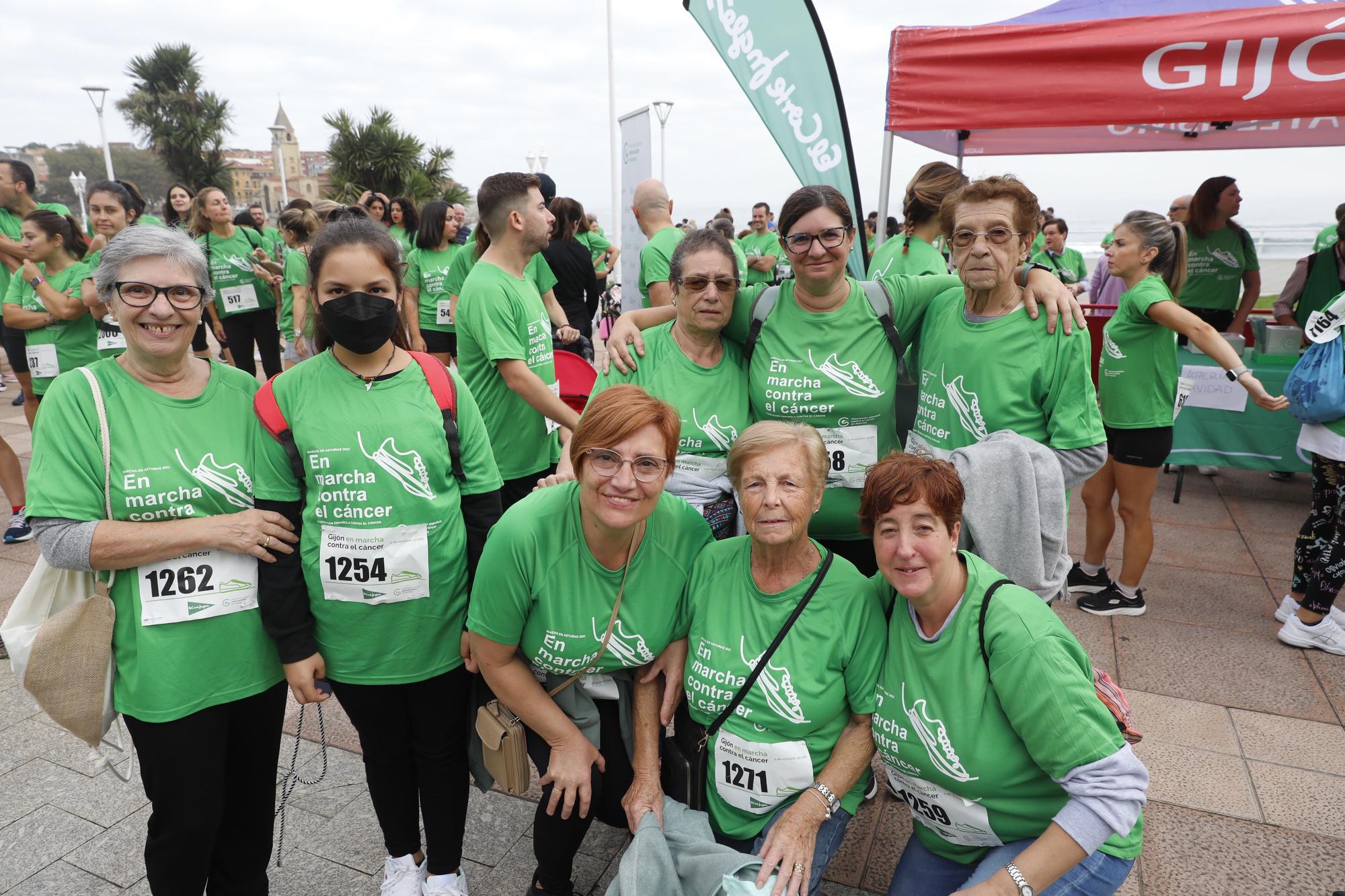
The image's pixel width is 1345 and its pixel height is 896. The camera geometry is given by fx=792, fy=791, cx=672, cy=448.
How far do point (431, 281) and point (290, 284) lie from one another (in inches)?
44.4

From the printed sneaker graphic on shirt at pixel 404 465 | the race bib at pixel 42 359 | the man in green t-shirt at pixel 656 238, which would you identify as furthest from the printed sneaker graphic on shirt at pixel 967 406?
the race bib at pixel 42 359

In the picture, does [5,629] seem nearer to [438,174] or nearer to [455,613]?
[455,613]

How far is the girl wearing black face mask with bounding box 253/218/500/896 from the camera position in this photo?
6.37 ft

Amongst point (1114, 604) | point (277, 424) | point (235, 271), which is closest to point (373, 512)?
point (277, 424)

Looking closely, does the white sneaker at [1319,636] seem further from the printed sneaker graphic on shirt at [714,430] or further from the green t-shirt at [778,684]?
the printed sneaker graphic on shirt at [714,430]

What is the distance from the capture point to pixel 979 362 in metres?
2.33

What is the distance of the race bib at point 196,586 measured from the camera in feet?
6.02

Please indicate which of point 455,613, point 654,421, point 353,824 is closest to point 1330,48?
point 654,421

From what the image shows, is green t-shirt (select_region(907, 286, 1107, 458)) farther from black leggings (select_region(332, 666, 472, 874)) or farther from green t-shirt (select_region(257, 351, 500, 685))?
black leggings (select_region(332, 666, 472, 874))

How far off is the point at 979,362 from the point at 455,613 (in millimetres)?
1663

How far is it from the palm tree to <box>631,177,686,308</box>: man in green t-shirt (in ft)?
139

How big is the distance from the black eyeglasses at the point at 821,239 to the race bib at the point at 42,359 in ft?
15.7

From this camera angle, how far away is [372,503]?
1952 millimetres

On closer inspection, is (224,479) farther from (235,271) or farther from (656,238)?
(235,271)
